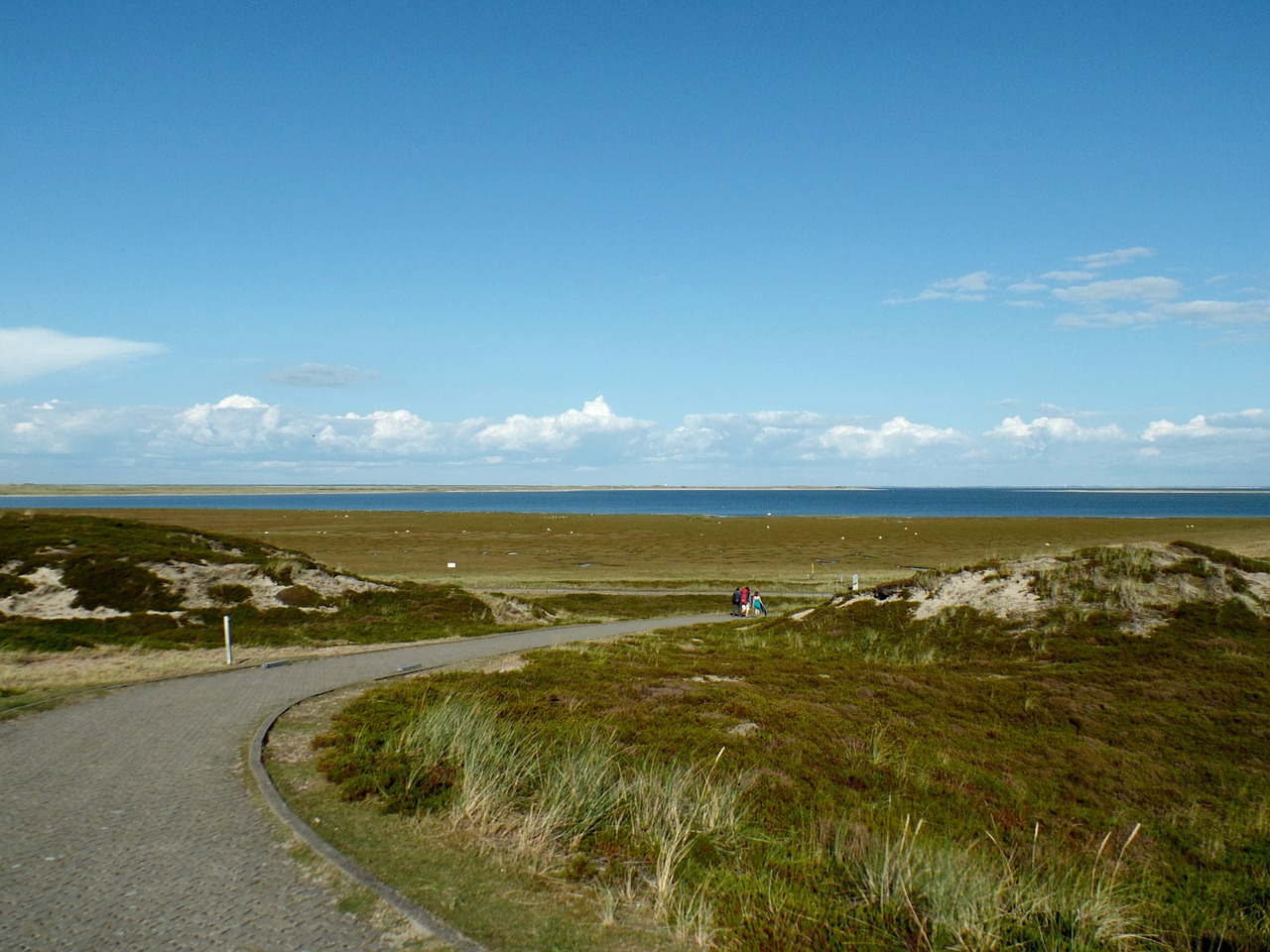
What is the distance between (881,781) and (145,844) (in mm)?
10010

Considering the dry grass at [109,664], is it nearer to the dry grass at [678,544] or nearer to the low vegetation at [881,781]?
the low vegetation at [881,781]

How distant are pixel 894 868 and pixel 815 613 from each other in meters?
23.0

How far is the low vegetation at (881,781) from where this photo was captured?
26.1 feet

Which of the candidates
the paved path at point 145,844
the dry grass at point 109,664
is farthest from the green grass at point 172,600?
the paved path at point 145,844

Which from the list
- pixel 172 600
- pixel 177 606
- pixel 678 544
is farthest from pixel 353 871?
pixel 678 544

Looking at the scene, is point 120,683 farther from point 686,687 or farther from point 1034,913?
point 1034,913

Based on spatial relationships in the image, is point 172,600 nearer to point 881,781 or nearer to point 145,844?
point 145,844

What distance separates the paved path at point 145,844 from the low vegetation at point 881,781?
6.35 ft

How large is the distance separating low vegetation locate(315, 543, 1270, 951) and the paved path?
193 centimetres

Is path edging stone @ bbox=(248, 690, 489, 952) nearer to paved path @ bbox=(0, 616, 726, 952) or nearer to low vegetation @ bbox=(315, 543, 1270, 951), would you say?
paved path @ bbox=(0, 616, 726, 952)

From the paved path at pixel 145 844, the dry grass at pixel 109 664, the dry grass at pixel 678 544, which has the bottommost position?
the dry grass at pixel 678 544

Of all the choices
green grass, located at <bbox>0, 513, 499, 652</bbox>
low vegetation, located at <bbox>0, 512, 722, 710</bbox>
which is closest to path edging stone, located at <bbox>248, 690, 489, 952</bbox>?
low vegetation, located at <bbox>0, 512, 722, 710</bbox>

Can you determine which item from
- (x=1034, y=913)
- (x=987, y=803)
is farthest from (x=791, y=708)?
(x=1034, y=913)

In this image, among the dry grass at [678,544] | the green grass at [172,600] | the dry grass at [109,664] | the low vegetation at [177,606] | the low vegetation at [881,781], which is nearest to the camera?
the low vegetation at [881,781]
